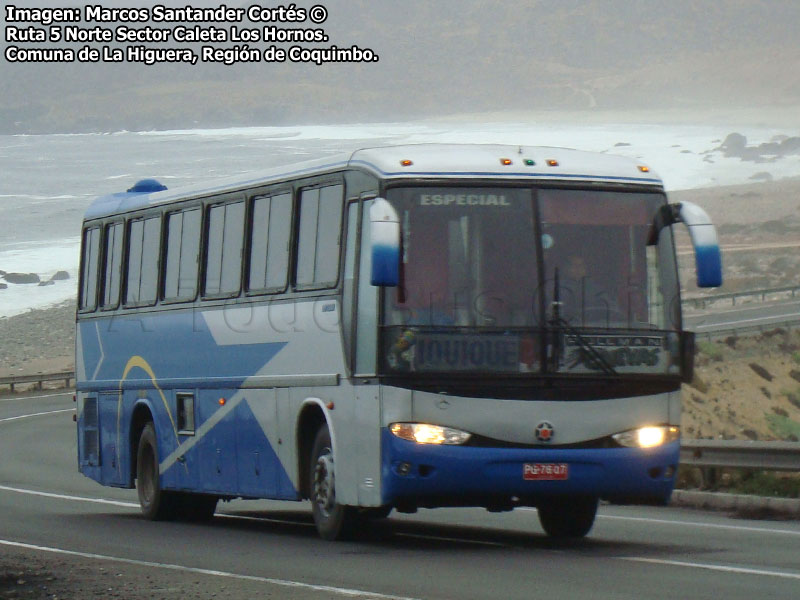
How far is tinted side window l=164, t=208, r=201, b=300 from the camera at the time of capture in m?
17.8

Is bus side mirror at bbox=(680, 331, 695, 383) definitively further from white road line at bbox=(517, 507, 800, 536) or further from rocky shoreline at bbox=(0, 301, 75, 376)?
rocky shoreline at bbox=(0, 301, 75, 376)

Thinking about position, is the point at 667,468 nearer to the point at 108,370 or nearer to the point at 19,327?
the point at 108,370

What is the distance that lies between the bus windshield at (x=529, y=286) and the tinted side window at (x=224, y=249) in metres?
3.45

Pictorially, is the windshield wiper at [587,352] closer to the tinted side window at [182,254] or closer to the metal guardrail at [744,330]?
the tinted side window at [182,254]

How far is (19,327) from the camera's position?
90.6m

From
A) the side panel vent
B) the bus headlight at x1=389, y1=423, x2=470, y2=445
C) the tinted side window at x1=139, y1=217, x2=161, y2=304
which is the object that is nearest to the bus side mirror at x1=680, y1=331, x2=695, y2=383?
the bus headlight at x1=389, y1=423, x2=470, y2=445

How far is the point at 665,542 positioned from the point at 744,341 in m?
37.2

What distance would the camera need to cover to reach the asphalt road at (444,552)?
1098cm

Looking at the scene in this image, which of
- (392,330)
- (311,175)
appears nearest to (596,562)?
(392,330)

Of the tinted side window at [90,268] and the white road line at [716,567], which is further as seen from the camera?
the tinted side window at [90,268]

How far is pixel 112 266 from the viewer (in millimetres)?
20281

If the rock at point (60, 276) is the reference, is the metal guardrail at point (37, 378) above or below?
below

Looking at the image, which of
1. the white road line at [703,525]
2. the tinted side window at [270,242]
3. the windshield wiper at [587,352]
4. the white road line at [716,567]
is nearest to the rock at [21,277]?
the white road line at [703,525]

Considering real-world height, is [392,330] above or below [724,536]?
above
